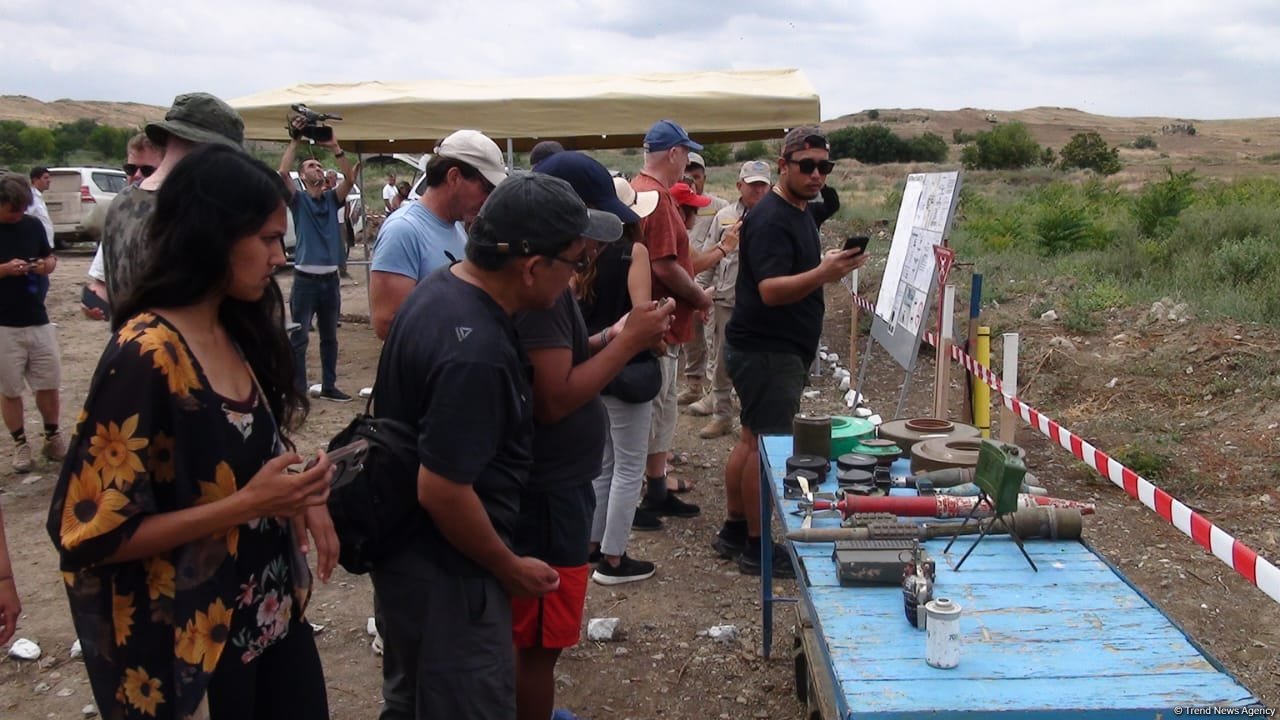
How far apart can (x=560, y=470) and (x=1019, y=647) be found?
116 centimetres

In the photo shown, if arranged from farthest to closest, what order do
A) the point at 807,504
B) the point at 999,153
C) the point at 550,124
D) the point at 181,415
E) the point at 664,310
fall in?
the point at 999,153, the point at 550,124, the point at 807,504, the point at 664,310, the point at 181,415

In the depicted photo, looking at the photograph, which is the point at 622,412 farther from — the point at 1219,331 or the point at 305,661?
the point at 1219,331

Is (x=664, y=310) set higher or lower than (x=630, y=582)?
higher

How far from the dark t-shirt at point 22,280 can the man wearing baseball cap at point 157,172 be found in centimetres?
342

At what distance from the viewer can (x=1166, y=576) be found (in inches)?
177

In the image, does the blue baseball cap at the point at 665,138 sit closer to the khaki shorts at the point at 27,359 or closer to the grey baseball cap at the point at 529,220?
the grey baseball cap at the point at 529,220

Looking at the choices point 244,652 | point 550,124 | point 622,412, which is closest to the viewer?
point 244,652

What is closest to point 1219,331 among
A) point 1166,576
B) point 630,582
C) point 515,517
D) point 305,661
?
point 1166,576

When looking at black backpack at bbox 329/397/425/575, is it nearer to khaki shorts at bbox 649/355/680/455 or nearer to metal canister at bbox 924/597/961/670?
metal canister at bbox 924/597/961/670

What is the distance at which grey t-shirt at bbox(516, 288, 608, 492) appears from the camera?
2395 millimetres

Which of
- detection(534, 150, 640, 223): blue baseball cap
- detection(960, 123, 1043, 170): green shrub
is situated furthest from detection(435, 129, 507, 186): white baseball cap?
detection(960, 123, 1043, 170): green shrub

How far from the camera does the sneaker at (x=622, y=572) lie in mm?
4520

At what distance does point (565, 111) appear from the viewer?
8328mm

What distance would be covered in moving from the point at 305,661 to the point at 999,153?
3928 cm
